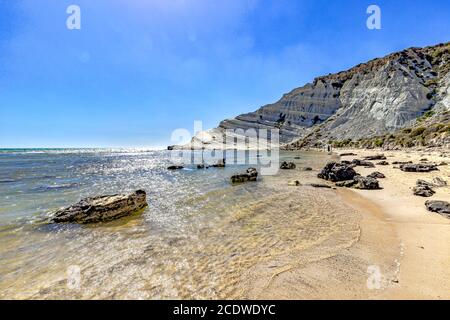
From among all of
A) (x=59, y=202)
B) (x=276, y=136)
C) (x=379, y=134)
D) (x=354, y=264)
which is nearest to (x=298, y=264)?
(x=354, y=264)

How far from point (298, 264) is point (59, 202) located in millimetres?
16008

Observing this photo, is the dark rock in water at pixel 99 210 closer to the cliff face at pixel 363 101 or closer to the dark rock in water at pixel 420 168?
the dark rock in water at pixel 420 168

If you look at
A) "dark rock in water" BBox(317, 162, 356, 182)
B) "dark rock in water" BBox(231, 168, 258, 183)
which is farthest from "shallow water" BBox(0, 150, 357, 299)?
"dark rock in water" BBox(231, 168, 258, 183)

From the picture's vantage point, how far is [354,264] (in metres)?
6.84

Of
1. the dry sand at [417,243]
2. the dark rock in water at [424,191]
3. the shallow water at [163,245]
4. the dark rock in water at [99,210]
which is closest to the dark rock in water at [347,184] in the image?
the dry sand at [417,243]

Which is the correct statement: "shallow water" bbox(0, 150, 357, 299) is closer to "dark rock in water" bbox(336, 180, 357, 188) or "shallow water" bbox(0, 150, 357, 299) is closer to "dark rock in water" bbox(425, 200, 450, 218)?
"dark rock in water" bbox(425, 200, 450, 218)

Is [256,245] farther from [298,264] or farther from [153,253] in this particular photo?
[153,253]

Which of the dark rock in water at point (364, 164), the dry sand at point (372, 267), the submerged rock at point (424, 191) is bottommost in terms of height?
the dry sand at point (372, 267)

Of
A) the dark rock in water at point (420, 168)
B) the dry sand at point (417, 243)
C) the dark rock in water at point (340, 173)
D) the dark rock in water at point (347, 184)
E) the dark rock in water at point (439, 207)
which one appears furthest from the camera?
the dark rock in water at point (420, 168)

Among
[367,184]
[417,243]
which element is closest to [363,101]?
[367,184]

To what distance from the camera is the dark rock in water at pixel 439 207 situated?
34.7 ft

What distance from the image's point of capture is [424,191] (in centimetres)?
1409

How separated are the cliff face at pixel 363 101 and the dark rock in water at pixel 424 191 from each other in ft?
246

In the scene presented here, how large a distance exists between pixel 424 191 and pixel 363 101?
97256mm
